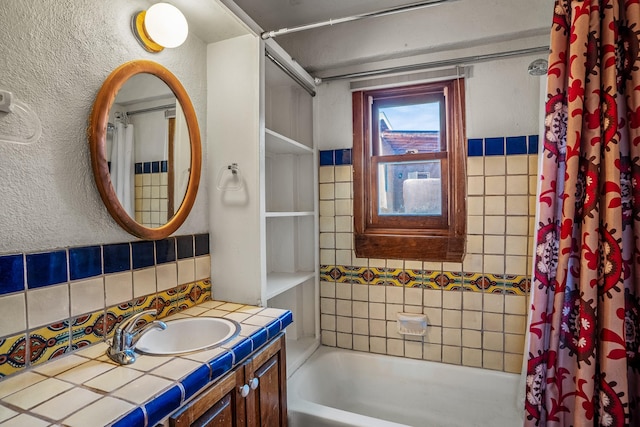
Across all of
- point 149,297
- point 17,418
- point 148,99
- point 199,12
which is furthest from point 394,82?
point 17,418

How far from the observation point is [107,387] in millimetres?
814

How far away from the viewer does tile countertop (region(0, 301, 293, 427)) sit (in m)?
0.71

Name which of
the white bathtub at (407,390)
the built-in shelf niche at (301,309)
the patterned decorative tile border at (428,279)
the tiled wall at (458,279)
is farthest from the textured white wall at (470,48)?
the white bathtub at (407,390)

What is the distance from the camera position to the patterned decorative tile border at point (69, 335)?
884 millimetres

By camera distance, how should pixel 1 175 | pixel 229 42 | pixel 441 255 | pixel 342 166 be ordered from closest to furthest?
pixel 1 175, pixel 229 42, pixel 441 255, pixel 342 166

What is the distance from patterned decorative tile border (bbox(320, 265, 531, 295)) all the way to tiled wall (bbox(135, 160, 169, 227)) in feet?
3.65

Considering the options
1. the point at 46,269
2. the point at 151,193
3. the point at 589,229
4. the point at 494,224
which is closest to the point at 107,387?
the point at 46,269

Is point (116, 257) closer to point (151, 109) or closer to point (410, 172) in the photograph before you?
point (151, 109)

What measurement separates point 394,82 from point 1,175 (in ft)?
5.84

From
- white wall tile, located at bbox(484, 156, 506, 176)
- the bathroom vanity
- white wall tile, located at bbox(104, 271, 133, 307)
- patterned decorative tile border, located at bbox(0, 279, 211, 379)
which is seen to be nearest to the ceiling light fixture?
white wall tile, located at bbox(104, 271, 133, 307)

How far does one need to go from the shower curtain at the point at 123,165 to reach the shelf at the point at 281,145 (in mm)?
597

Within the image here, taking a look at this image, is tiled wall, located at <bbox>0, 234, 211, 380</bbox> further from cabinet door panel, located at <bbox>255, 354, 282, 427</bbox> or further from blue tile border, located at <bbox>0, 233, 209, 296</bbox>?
cabinet door panel, located at <bbox>255, 354, 282, 427</bbox>

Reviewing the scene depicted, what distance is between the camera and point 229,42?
1527mm

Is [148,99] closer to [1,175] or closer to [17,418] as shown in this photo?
[1,175]
